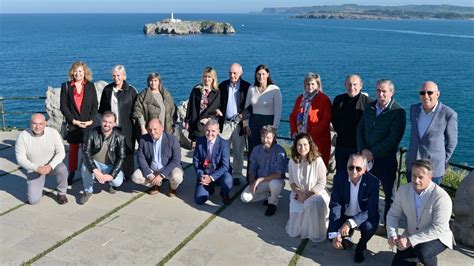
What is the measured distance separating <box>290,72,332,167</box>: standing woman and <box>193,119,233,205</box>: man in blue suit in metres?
1.23

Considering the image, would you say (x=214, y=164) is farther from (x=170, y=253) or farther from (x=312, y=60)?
(x=312, y=60)

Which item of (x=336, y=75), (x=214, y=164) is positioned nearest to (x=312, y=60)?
(x=336, y=75)

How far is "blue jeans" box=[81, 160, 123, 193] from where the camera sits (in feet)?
23.5

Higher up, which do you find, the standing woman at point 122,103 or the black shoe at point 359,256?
A: the standing woman at point 122,103

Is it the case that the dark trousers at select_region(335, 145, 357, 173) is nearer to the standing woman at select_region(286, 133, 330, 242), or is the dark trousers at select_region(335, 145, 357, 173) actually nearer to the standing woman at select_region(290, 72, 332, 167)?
the standing woman at select_region(290, 72, 332, 167)

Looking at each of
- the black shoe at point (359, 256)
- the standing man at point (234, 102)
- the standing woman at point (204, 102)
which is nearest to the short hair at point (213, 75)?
the standing woman at point (204, 102)

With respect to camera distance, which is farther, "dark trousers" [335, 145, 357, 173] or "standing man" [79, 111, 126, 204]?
"standing man" [79, 111, 126, 204]

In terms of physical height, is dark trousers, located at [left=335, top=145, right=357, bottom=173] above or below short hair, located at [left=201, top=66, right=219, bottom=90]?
below

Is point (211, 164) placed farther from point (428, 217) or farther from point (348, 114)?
point (428, 217)

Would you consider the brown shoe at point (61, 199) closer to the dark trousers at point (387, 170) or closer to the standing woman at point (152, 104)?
the standing woman at point (152, 104)

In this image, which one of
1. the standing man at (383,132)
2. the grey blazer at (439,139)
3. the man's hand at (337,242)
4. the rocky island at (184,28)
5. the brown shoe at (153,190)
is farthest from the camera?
the rocky island at (184,28)

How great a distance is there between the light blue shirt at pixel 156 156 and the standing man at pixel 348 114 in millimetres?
2707

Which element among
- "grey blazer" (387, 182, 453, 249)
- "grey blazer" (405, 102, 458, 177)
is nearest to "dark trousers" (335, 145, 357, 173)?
"grey blazer" (405, 102, 458, 177)

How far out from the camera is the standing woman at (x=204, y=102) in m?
7.55
